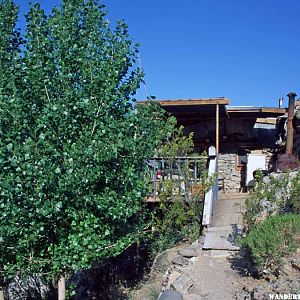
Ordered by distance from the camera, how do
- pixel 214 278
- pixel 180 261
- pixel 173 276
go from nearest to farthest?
pixel 214 278 → pixel 173 276 → pixel 180 261

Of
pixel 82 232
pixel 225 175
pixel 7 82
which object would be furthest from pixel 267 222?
pixel 225 175

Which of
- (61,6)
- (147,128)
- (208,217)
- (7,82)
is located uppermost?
(61,6)

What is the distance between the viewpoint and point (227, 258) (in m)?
5.83

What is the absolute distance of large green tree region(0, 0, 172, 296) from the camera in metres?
3.51

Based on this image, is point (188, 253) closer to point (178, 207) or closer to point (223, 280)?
point (223, 280)

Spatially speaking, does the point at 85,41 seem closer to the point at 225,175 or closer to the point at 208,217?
the point at 208,217

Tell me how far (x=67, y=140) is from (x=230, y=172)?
37.2ft

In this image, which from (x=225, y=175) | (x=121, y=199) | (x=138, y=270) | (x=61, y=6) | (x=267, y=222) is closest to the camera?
(x=121, y=199)

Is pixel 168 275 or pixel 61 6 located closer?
pixel 61 6

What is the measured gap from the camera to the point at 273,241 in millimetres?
4691

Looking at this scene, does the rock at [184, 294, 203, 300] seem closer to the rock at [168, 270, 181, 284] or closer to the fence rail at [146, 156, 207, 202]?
the rock at [168, 270, 181, 284]

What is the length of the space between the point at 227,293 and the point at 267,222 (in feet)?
3.81

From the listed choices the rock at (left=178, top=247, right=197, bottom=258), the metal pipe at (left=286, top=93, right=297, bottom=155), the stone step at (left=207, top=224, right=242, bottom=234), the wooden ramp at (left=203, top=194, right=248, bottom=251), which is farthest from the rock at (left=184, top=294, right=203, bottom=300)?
the metal pipe at (left=286, top=93, right=297, bottom=155)

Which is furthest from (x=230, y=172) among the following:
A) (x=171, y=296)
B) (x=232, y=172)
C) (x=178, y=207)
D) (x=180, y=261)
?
(x=171, y=296)
